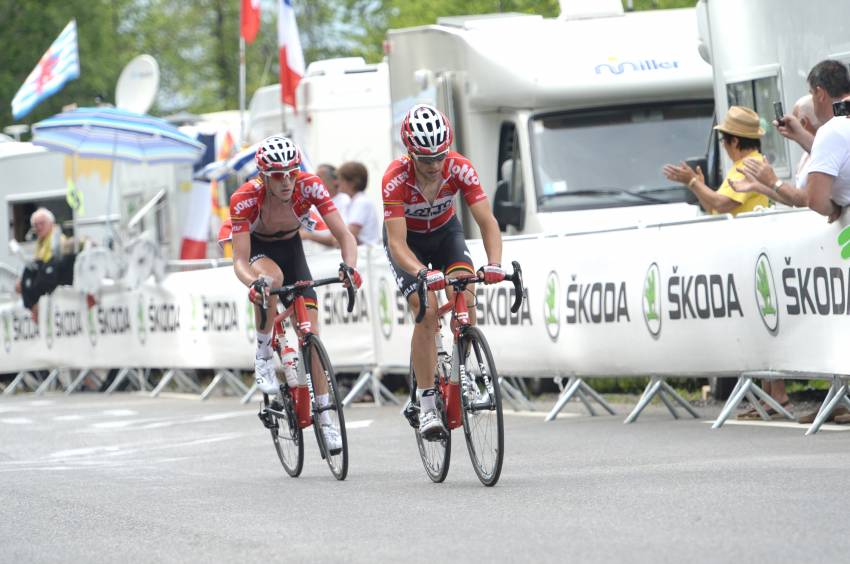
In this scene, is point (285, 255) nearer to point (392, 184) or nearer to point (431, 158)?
point (392, 184)

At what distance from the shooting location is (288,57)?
23.1 metres

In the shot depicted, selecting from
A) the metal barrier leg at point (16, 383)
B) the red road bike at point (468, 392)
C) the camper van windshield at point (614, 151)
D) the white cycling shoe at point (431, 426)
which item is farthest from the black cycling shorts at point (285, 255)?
the metal barrier leg at point (16, 383)

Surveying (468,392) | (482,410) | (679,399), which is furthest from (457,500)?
(679,399)

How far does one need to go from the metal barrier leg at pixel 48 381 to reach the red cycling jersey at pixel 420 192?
13.6 m

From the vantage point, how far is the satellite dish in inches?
1152

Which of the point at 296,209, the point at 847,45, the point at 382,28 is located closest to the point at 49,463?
the point at 296,209

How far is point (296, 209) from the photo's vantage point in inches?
443

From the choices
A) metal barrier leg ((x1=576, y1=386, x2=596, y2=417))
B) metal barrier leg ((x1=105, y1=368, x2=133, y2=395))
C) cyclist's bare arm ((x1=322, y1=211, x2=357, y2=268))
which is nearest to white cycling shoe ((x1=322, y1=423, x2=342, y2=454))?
cyclist's bare arm ((x1=322, y1=211, x2=357, y2=268))

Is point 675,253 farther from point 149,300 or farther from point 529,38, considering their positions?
point 149,300

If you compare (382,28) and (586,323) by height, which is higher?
(382,28)

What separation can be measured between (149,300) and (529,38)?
244 inches

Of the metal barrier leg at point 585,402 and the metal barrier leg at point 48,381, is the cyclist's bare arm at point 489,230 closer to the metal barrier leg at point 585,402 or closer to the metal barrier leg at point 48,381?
the metal barrier leg at point 585,402

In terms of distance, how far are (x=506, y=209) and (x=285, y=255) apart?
5.38m

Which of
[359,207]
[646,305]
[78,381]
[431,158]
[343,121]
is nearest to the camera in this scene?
[431,158]
